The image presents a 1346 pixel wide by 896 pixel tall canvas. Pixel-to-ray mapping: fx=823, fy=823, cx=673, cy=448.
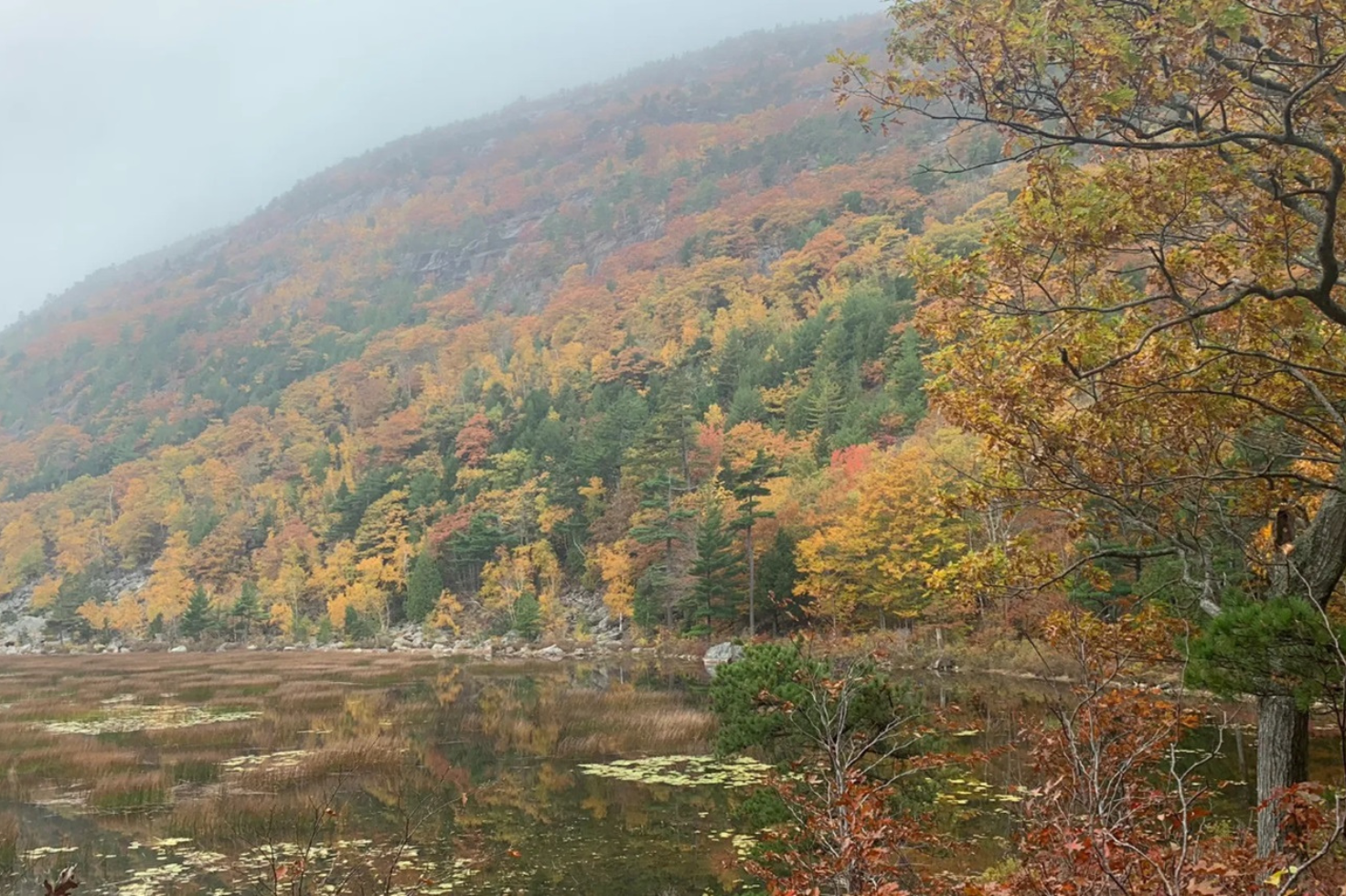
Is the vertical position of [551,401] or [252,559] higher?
[551,401]

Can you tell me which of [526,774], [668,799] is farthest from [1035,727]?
[526,774]

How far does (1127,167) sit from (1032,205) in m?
0.87

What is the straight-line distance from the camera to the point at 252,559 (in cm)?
7675

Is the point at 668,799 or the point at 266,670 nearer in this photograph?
the point at 668,799

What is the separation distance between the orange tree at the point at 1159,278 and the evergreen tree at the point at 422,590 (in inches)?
2234

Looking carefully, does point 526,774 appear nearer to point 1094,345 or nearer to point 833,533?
point 1094,345

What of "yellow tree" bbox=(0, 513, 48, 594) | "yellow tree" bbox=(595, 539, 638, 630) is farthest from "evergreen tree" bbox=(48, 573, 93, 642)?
"yellow tree" bbox=(595, 539, 638, 630)

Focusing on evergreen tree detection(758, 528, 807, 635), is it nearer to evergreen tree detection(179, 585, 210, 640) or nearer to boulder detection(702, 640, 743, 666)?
boulder detection(702, 640, 743, 666)

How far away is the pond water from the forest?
2358mm

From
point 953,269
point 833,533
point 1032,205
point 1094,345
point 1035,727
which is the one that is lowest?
point 833,533

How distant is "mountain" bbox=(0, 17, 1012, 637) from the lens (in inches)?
1969

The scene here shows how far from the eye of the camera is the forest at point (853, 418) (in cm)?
532

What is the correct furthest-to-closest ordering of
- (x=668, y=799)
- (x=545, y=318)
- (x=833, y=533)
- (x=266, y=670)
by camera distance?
1. (x=545, y=318)
2. (x=266, y=670)
3. (x=833, y=533)
4. (x=668, y=799)

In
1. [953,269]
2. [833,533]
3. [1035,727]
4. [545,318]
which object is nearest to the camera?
[1035,727]
